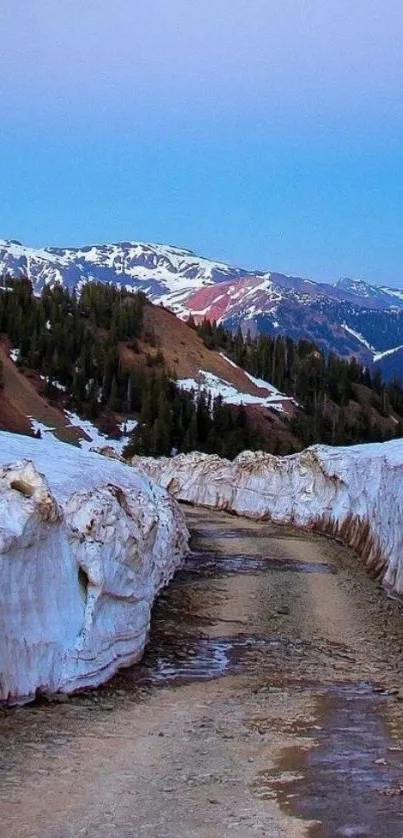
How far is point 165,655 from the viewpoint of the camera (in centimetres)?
1387

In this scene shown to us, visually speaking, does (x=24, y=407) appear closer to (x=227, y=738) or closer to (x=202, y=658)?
(x=202, y=658)

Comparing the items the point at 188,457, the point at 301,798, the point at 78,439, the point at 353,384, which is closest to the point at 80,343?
the point at 78,439

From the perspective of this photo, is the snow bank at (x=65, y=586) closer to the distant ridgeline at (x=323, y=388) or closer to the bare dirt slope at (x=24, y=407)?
the bare dirt slope at (x=24, y=407)

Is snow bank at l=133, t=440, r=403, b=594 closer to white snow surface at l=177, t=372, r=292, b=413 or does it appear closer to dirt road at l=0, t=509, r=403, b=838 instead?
dirt road at l=0, t=509, r=403, b=838

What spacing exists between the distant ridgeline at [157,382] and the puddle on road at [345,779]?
242ft

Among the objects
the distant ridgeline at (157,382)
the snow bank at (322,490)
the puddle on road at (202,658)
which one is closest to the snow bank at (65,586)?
the puddle on road at (202,658)

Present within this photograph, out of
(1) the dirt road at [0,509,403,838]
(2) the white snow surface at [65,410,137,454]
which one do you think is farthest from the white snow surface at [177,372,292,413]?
(1) the dirt road at [0,509,403,838]

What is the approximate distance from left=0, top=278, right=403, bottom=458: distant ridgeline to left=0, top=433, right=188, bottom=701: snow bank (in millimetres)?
70617

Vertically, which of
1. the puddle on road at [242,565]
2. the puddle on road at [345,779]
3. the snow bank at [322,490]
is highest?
the snow bank at [322,490]

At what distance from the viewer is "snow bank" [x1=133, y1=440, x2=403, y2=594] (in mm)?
23094

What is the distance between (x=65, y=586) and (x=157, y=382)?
8737 cm

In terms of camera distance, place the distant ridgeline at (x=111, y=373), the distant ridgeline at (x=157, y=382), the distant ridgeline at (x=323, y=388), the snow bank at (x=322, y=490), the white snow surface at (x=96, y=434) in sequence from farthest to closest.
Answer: the distant ridgeline at (x=323, y=388) → the distant ridgeline at (x=157, y=382) → the distant ridgeline at (x=111, y=373) → the white snow surface at (x=96, y=434) → the snow bank at (x=322, y=490)

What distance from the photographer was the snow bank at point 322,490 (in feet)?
75.8

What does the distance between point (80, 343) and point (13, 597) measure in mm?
96130
